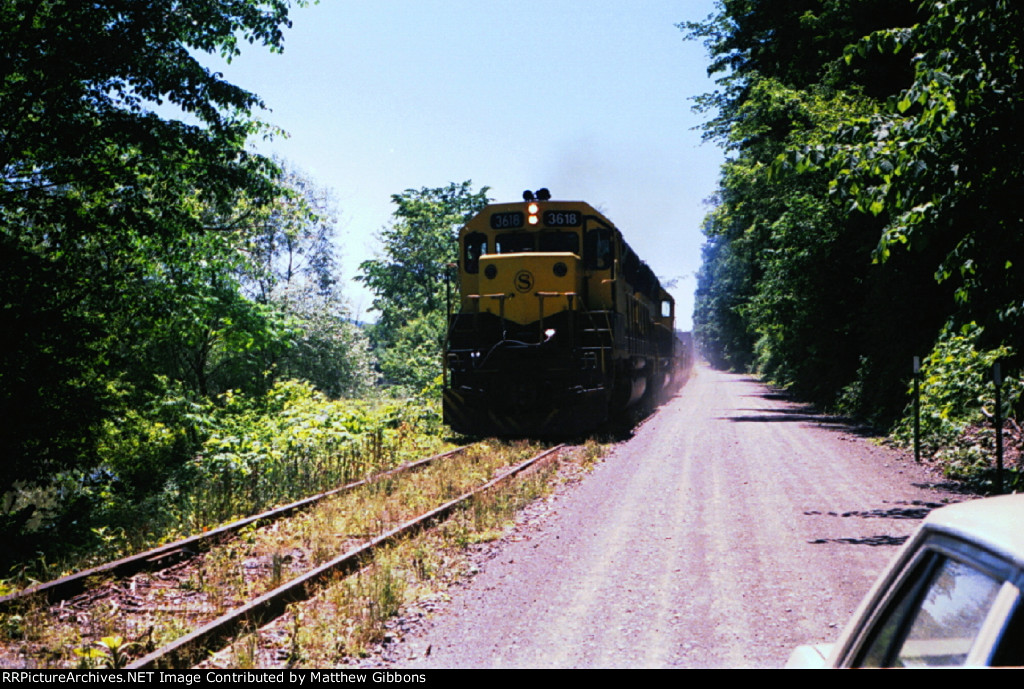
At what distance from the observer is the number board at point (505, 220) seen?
17.0m

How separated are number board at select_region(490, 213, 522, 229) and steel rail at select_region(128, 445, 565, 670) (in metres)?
8.88

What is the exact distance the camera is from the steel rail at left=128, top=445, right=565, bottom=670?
4918 millimetres

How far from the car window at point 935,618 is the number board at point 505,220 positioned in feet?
50.1

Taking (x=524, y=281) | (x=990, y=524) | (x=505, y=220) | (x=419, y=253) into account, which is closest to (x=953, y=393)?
(x=524, y=281)

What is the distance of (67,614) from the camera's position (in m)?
6.15

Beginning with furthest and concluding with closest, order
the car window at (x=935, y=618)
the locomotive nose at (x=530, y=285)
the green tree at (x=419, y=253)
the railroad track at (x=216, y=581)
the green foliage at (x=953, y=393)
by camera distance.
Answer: the green tree at (x=419, y=253), the locomotive nose at (x=530, y=285), the green foliage at (x=953, y=393), the railroad track at (x=216, y=581), the car window at (x=935, y=618)

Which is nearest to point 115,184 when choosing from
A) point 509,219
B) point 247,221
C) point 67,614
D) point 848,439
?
point 509,219

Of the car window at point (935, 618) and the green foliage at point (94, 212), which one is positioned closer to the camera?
the car window at point (935, 618)

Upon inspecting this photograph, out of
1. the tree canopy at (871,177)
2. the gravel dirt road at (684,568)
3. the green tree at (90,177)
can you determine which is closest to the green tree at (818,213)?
the tree canopy at (871,177)

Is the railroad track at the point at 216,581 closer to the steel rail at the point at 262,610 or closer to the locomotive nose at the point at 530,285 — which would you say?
the steel rail at the point at 262,610

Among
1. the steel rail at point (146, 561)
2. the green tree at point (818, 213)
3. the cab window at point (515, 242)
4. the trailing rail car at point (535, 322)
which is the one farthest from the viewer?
the green tree at point (818, 213)

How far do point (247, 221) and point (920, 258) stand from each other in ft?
57.7

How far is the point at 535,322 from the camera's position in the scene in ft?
53.6
